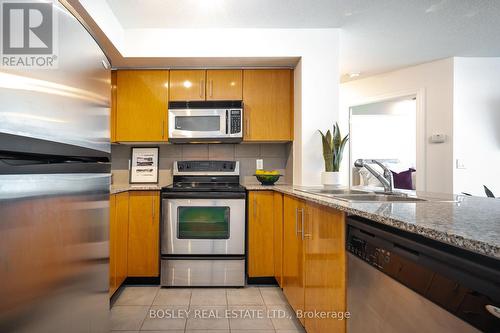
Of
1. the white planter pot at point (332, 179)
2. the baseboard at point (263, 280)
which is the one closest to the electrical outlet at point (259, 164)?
the white planter pot at point (332, 179)

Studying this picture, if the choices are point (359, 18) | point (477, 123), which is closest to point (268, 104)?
point (359, 18)

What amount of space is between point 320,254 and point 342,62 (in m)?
2.71

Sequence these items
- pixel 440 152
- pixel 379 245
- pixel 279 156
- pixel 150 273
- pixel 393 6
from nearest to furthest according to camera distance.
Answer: pixel 379 245, pixel 393 6, pixel 150 273, pixel 279 156, pixel 440 152

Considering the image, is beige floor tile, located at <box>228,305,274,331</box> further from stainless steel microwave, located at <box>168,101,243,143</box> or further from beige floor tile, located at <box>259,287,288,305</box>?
stainless steel microwave, located at <box>168,101,243,143</box>

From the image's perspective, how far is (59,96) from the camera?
723 millimetres

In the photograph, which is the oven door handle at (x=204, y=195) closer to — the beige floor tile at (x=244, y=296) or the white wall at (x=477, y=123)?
the beige floor tile at (x=244, y=296)

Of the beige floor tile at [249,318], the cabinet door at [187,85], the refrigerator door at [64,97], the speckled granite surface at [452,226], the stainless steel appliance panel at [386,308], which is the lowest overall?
the beige floor tile at [249,318]

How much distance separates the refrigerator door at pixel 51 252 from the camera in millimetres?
573

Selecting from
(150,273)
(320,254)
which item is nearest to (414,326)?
(320,254)

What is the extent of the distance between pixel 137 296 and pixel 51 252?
1.88 m

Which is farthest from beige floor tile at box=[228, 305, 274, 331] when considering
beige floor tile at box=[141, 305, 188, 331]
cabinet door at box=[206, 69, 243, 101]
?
cabinet door at box=[206, 69, 243, 101]

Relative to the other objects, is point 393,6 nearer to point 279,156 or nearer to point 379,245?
point 279,156

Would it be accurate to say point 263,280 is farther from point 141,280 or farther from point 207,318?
point 141,280

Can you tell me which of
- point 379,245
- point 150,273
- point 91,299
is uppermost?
point 379,245
